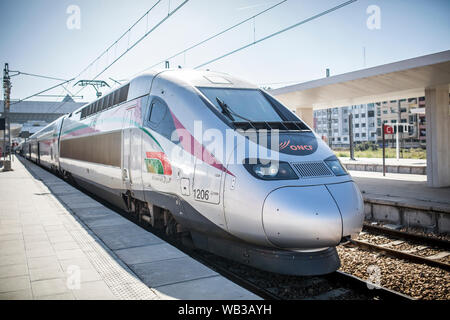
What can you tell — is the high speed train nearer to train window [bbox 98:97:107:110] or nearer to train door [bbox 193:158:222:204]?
train door [bbox 193:158:222:204]

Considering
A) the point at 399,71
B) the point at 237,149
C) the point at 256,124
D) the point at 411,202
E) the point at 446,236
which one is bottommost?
the point at 446,236

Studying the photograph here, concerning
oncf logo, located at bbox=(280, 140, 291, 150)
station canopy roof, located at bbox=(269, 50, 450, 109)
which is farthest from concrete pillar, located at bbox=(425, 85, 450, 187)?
oncf logo, located at bbox=(280, 140, 291, 150)

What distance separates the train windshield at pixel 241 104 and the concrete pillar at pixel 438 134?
9.38m

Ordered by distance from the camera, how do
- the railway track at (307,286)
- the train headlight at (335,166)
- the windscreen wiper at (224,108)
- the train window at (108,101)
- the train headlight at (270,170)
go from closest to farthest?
the train headlight at (270,170) < the railway track at (307,286) < the train headlight at (335,166) < the windscreen wiper at (224,108) < the train window at (108,101)

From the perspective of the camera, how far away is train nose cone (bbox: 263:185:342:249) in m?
4.29

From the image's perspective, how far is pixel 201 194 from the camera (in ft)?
16.9

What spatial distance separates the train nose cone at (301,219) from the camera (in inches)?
169

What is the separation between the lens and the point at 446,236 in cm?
817

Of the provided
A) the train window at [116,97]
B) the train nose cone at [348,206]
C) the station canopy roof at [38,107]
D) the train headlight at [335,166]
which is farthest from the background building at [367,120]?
the train nose cone at [348,206]

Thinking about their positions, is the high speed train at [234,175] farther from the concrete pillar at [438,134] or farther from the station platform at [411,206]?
the concrete pillar at [438,134]
